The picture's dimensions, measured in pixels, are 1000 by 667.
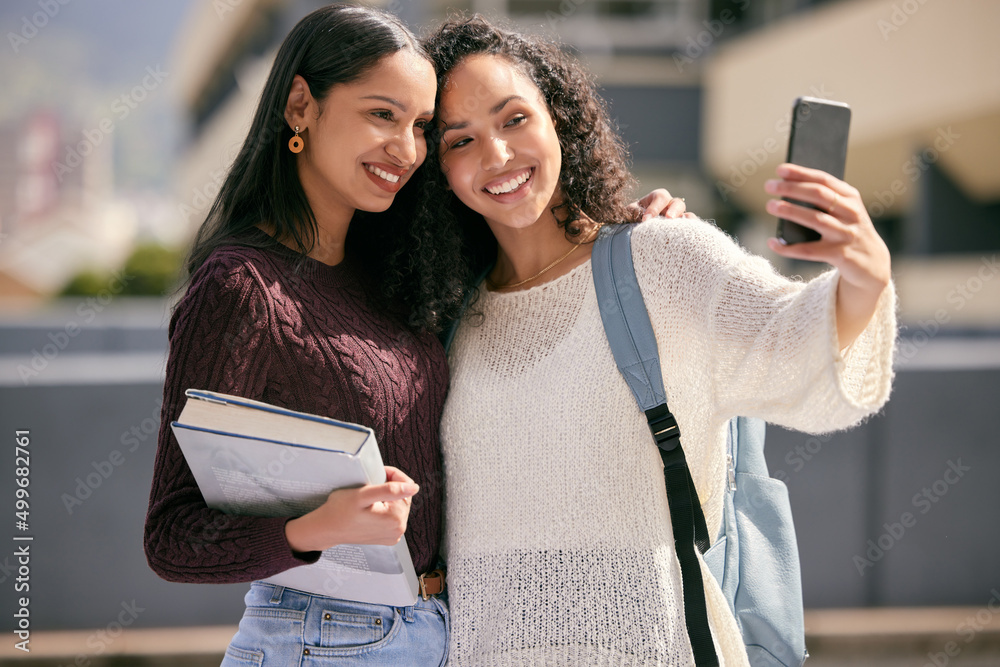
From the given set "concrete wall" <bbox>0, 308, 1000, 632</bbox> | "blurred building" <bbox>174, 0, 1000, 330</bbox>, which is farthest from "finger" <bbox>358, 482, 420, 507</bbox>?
"blurred building" <bbox>174, 0, 1000, 330</bbox>

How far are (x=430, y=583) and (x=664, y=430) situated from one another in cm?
66

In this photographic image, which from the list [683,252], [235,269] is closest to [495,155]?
[683,252]

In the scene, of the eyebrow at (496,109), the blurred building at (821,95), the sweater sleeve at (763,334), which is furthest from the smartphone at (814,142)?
the blurred building at (821,95)

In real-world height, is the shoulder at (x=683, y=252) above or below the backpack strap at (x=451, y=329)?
above

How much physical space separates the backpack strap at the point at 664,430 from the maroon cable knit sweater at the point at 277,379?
1.61 ft

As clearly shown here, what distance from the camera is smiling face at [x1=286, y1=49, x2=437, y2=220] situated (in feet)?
6.67

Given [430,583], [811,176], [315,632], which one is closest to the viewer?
[811,176]

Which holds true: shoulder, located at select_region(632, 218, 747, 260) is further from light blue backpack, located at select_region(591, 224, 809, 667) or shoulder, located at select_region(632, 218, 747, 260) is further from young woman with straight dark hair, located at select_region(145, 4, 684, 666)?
young woman with straight dark hair, located at select_region(145, 4, 684, 666)

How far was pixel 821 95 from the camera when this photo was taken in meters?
10.2

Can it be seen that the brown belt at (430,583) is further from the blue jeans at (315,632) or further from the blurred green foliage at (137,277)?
A: the blurred green foliage at (137,277)

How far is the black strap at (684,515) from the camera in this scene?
72.0 inches

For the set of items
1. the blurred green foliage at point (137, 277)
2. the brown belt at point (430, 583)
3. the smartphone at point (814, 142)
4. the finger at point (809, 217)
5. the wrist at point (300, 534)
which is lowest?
the brown belt at point (430, 583)

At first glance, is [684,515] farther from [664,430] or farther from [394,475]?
[394,475]

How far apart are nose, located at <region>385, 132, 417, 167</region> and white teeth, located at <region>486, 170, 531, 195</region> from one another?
0.82ft
